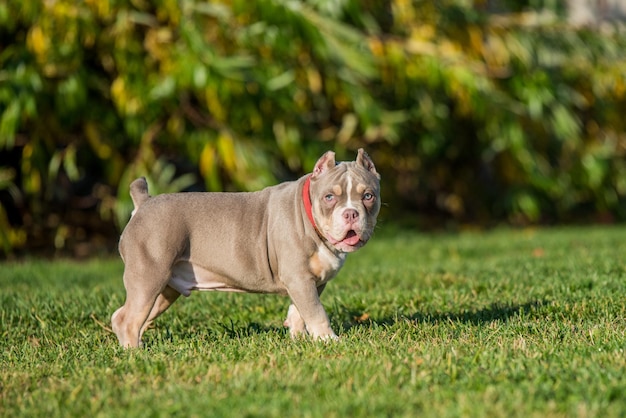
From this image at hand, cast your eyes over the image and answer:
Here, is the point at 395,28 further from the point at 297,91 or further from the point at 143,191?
the point at 143,191

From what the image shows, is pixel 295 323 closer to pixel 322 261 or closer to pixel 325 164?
pixel 322 261

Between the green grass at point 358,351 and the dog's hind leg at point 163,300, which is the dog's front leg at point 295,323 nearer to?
the green grass at point 358,351

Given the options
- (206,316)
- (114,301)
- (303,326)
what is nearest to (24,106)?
(114,301)

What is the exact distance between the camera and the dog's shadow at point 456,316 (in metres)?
6.07

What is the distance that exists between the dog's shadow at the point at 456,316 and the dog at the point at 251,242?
0.68 metres

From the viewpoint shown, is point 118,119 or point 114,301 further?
point 118,119

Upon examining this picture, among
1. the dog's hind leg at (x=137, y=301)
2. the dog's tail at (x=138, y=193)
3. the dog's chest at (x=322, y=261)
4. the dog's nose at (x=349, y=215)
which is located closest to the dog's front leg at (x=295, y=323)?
the dog's chest at (x=322, y=261)

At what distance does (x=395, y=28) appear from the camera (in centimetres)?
1456

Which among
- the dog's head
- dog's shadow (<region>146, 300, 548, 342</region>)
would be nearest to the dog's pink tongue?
the dog's head

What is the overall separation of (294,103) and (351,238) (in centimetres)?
721

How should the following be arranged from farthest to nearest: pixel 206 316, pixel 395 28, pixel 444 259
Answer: pixel 395 28
pixel 444 259
pixel 206 316

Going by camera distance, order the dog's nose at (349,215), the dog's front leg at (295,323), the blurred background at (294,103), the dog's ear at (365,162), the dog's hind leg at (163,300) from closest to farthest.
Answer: the dog's nose at (349,215), the dog's ear at (365,162), the dog's front leg at (295,323), the dog's hind leg at (163,300), the blurred background at (294,103)

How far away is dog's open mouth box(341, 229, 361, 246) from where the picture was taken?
17.1 ft

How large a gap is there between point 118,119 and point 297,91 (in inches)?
89.7
